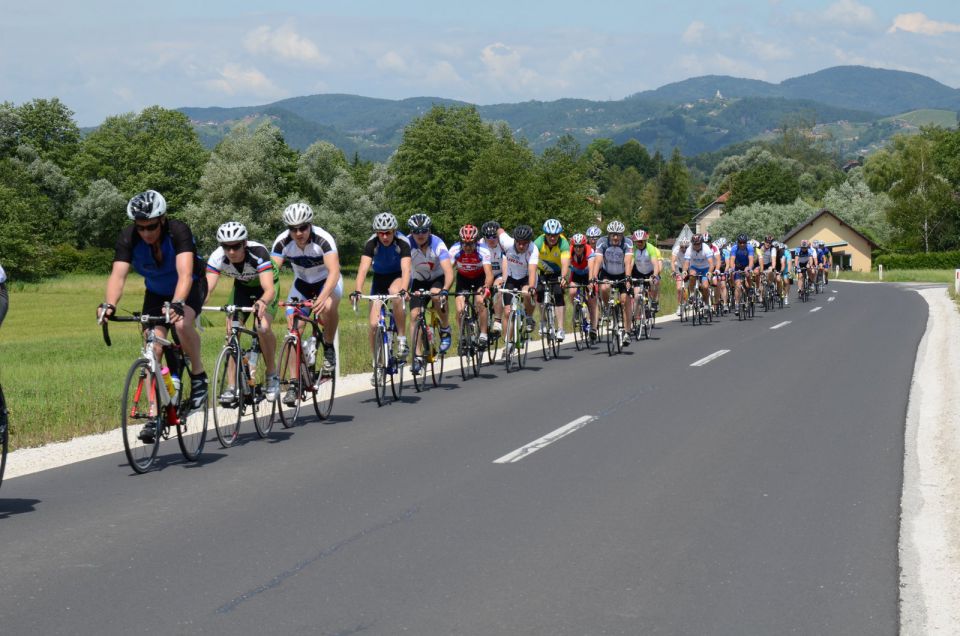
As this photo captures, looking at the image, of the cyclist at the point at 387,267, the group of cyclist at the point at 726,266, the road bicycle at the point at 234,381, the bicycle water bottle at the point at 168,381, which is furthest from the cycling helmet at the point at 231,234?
the group of cyclist at the point at 726,266

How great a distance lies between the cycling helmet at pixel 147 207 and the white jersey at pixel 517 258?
801 centimetres

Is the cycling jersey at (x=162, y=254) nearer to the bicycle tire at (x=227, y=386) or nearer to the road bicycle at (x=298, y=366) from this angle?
the bicycle tire at (x=227, y=386)

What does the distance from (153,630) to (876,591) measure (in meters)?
3.31

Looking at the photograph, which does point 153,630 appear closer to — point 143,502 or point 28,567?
point 28,567

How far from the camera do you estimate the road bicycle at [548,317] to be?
17281mm

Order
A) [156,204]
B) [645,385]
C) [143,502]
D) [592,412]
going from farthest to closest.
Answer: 1. [645,385]
2. [592,412]
3. [156,204]
4. [143,502]

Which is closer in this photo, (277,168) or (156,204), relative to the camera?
(156,204)

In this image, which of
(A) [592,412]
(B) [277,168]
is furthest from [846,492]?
(B) [277,168]

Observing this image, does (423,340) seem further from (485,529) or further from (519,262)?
(485,529)

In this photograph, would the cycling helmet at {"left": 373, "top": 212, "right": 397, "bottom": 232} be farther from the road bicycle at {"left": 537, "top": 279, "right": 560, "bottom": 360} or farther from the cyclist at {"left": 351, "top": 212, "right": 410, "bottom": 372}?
the road bicycle at {"left": 537, "top": 279, "right": 560, "bottom": 360}

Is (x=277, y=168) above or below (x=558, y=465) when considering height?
above

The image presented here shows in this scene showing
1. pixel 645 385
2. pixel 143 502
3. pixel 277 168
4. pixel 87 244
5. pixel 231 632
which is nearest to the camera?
pixel 231 632

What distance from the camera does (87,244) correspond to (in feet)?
A: 290

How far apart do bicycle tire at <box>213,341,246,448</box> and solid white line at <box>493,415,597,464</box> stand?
2308mm
